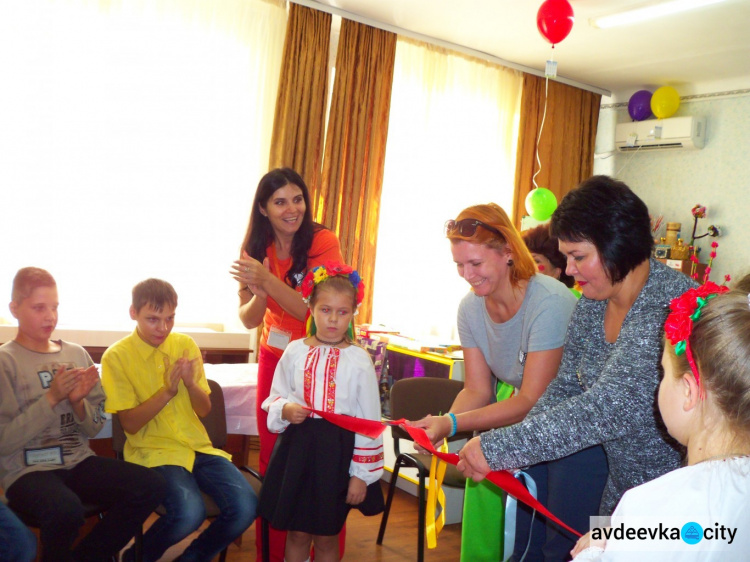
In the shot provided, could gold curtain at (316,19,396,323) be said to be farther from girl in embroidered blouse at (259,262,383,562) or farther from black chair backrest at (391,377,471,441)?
girl in embroidered blouse at (259,262,383,562)

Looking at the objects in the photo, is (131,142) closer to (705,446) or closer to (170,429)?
(170,429)

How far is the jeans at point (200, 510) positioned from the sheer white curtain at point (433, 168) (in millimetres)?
3523

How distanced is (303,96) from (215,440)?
10.7ft

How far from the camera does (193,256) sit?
5355mm

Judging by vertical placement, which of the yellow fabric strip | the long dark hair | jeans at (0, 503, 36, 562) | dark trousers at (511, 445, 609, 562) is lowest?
jeans at (0, 503, 36, 562)

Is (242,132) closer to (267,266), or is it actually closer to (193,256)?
(193,256)

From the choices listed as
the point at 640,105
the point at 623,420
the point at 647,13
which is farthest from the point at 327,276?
the point at 640,105

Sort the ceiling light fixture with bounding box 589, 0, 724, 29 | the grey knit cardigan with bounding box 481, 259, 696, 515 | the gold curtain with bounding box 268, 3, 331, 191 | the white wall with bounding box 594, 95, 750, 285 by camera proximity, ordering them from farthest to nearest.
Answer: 1. the white wall with bounding box 594, 95, 750, 285
2. the gold curtain with bounding box 268, 3, 331, 191
3. the ceiling light fixture with bounding box 589, 0, 724, 29
4. the grey knit cardigan with bounding box 481, 259, 696, 515

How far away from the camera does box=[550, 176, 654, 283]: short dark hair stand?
6.25 ft

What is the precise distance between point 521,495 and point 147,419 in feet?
5.17

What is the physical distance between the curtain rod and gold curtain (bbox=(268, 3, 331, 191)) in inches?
2.5

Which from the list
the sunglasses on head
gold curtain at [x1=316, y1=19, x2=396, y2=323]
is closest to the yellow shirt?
the sunglasses on head

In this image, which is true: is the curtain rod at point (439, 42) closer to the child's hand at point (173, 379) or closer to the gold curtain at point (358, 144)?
the gold curtain at point (358, 144)

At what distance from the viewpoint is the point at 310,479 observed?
2.58 m
